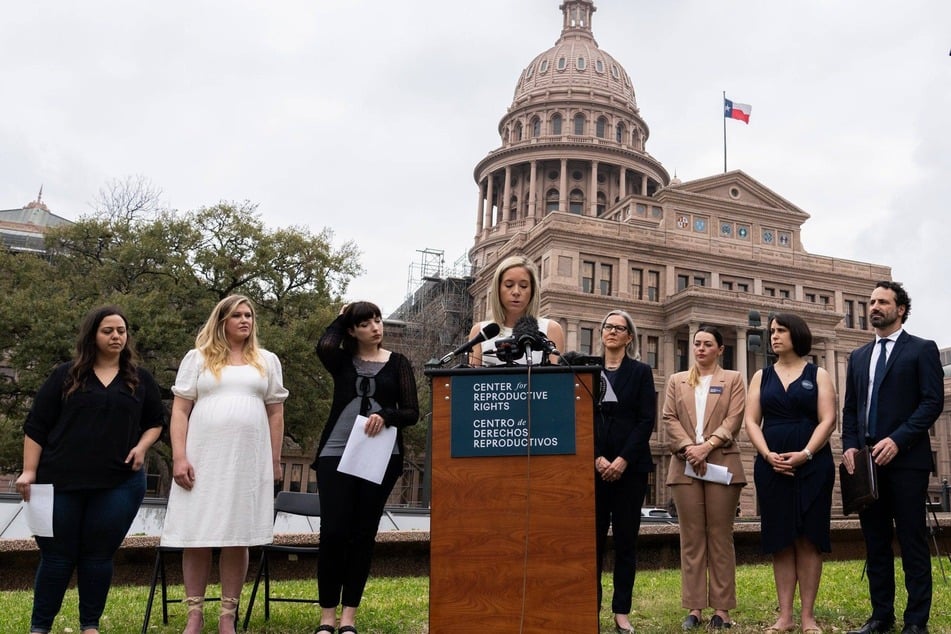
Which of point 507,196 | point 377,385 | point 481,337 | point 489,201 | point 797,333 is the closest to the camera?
point 481,337

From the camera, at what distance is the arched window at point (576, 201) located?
7944 cm

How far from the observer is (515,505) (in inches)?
164

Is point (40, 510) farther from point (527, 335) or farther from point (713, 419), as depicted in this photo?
point (713, 419)

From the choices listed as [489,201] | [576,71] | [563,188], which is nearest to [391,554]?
[563,188]

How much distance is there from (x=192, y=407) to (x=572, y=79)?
277 ft

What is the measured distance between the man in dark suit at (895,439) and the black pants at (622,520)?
4.67 ft

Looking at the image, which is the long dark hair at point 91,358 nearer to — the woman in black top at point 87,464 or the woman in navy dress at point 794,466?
the woman in black top at point 87,464

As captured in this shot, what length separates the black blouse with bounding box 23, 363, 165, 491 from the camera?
5.25 meters

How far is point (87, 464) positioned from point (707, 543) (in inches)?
167

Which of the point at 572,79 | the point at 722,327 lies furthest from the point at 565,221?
the point at 572,79

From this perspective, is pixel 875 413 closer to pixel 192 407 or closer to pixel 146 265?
pixel 192 407

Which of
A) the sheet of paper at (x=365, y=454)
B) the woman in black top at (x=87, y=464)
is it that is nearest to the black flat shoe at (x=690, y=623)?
the sheet of paper at (x=365, y=454)

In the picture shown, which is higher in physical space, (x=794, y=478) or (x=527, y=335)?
(x=527, y=335)

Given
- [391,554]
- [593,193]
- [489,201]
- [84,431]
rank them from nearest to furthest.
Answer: [84,431] → [391,554] → [593,193] → [489,201]
